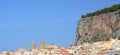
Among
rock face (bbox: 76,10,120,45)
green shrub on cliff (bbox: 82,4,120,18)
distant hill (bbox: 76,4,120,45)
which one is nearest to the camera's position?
rock face (bbox: 76,10,120,45)

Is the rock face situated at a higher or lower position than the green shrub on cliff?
lower

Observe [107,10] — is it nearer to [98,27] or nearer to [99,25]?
[99,25]

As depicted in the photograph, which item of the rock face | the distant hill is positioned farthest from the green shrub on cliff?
the rock face

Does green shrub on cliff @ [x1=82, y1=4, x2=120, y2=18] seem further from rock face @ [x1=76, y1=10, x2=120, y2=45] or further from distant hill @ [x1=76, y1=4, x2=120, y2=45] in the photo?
rock face @ [x1=76, y1=10, x2=120, y2=45]

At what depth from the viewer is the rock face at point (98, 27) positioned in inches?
4117

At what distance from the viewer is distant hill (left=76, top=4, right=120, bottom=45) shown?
105 meters

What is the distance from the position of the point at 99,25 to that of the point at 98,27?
0.64 metres

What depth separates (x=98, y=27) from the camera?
110438 mm

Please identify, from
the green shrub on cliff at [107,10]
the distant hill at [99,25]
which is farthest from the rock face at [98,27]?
the green shrub on cliff at [107,10]

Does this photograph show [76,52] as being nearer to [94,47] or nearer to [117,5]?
[94,47]

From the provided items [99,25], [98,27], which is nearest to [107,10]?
[99,25]

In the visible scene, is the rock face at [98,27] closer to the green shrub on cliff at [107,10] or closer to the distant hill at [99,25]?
the distant hill at [99,25]

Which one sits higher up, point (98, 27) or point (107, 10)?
point (107, 10)

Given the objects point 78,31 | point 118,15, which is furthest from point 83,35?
point 118,15
